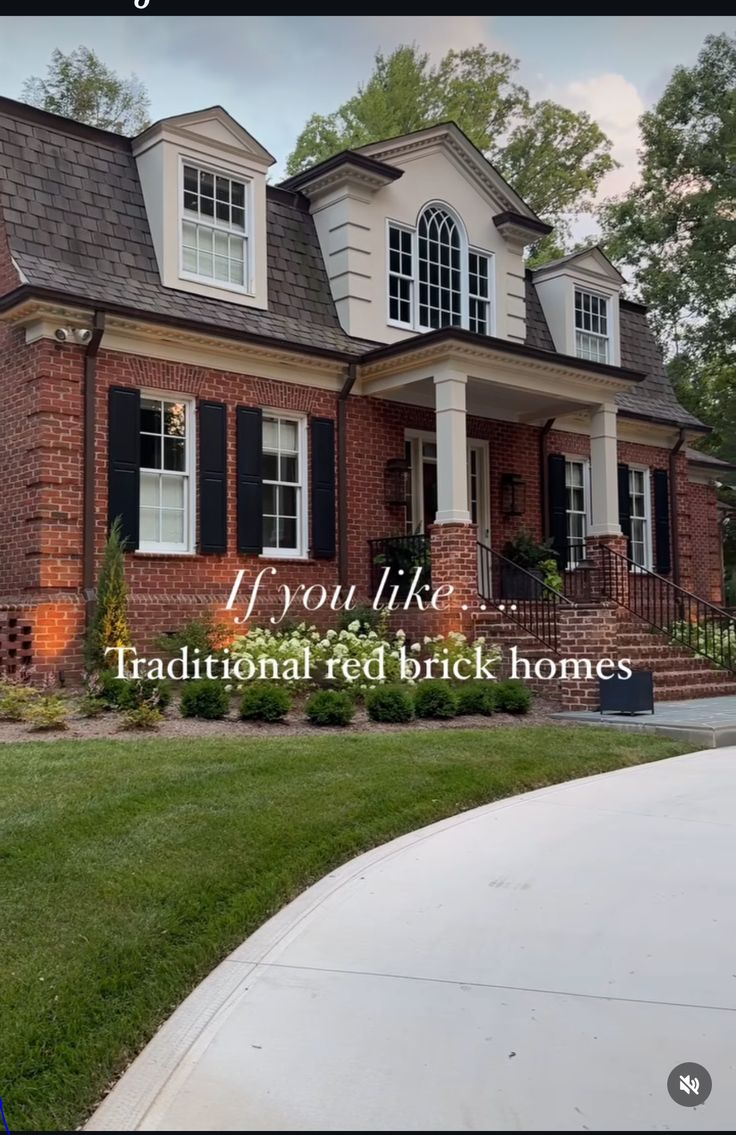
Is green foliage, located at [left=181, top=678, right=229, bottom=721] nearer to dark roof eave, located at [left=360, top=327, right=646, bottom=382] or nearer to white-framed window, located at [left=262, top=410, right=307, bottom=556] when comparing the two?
white-framed window, located at [left=262, top=410, right=307, bottom=556]

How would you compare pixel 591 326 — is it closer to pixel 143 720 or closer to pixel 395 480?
pixel 395 480

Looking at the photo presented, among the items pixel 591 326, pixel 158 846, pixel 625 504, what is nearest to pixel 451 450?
pixel 625 504

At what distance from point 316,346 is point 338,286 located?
1.63m

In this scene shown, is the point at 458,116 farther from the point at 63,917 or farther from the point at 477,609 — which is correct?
the point at 63,917

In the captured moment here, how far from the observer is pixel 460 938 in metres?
A: 4.14

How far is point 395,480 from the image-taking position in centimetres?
1424

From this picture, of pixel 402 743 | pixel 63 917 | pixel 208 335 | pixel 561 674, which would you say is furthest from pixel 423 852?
pixel 208 335

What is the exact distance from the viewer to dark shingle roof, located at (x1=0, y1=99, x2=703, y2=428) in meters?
11.4

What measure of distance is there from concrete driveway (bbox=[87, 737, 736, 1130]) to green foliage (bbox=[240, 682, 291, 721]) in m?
3.52

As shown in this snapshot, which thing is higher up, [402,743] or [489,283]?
[489,283]

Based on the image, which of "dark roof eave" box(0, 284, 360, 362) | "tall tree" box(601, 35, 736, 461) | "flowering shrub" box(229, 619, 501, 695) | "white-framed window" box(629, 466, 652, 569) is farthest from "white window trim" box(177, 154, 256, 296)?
"tall tree" box(601, 35, 736, 461)

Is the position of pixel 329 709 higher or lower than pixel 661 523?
lower

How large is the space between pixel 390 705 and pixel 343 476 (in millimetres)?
5018

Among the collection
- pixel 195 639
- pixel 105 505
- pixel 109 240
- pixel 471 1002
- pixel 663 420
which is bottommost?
pixel 471 1002
